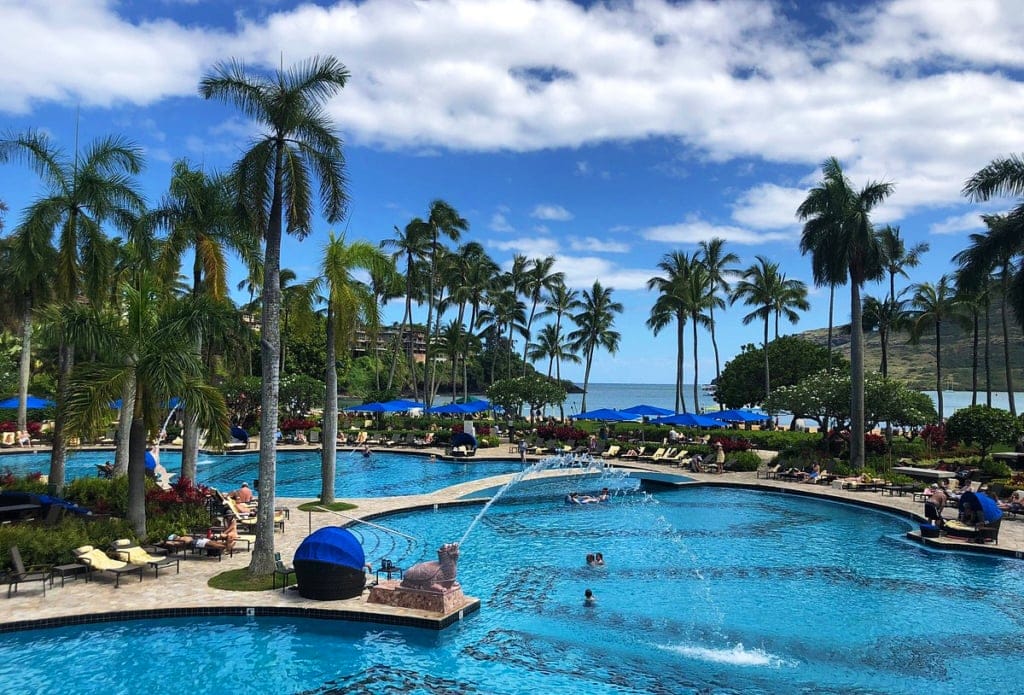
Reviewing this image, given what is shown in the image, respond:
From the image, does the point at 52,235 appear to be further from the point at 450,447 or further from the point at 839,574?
the point at 450,447

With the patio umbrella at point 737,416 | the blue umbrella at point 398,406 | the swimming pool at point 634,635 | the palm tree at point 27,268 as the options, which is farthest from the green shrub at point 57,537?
the patio umbrella at point 737,416

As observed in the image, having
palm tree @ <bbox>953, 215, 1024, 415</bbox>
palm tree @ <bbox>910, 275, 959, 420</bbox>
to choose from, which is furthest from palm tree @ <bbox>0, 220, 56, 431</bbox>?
palm tree @ <bbox>910, 275, 959, 420</bbox>

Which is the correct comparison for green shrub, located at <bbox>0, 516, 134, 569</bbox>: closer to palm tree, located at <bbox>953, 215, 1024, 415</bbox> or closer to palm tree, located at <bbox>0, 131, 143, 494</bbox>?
palm tree, located at <bbox>0, 131, 143, 494</bbox>

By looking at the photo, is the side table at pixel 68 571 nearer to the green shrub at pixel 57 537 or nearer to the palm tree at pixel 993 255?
the green shrub at pixel 57 537

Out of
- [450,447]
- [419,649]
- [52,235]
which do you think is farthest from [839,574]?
[450,447]

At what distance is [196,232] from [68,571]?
10.4 m

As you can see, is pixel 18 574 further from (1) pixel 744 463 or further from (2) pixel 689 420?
(2) pixel 689 420

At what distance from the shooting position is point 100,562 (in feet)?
49.4

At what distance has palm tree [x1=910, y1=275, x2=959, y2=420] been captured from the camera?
5112 centimetres

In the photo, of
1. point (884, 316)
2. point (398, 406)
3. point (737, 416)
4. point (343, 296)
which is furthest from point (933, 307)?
point (343, 296)

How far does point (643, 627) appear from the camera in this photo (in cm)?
1431

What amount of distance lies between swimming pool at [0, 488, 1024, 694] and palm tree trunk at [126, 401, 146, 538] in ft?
14.6

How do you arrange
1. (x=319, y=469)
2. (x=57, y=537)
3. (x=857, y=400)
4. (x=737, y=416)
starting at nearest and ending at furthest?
1. (x=57, y=537)
2. (x=857, y=400)
3. (x=319, y=469)
4. (x=737, y=416)

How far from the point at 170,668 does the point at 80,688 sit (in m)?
1.28
